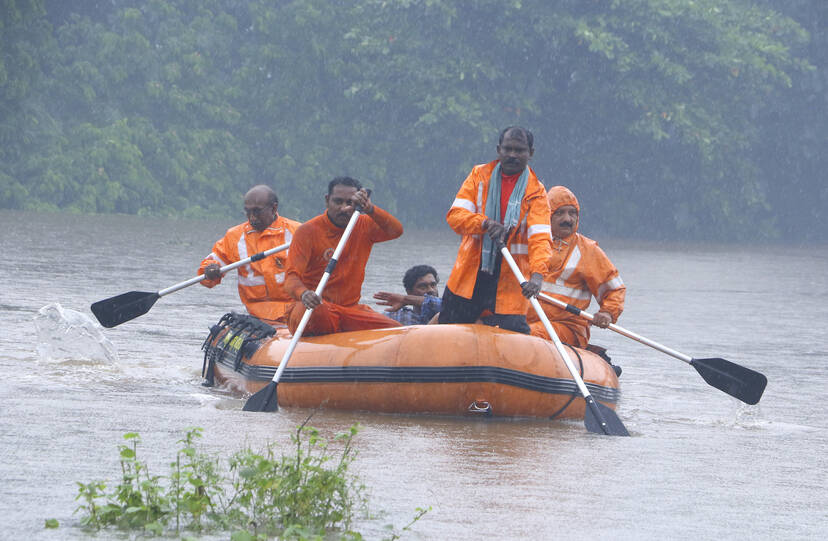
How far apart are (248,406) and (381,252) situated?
53.5 ft

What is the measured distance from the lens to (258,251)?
33.0ft

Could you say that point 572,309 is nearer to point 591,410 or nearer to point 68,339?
point 591,410

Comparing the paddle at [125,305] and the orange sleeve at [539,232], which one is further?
the paddle at [125,305]

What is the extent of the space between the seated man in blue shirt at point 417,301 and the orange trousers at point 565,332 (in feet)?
2.20

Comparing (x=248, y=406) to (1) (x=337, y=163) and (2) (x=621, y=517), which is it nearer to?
(2) (x=621, y=517)

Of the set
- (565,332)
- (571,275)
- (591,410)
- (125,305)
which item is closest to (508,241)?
(571,275)

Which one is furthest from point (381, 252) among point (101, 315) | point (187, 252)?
point (101, 315)

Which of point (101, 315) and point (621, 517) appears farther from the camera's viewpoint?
point (101, 315)

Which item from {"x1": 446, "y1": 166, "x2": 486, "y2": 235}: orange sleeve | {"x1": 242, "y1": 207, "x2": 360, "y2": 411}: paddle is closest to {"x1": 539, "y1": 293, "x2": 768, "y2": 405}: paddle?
{"x1": 446, "y1": 166, "x2": 486, "y2": 235}: orange sleeve

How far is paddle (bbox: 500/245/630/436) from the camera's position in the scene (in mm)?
7711

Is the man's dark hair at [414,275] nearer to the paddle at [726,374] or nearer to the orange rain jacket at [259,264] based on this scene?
the orange rain jacket at [259,264]

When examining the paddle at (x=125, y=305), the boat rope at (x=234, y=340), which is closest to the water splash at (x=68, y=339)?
the paddle at (x=125, y=305)

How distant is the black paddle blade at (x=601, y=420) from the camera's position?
7.70m

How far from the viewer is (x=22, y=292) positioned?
545 inches
